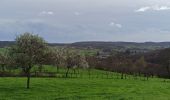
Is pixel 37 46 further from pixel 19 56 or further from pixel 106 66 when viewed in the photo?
pixel 106 66

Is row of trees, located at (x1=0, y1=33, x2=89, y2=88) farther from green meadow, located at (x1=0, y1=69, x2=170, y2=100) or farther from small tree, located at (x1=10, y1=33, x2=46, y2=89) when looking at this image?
green meadow, located at (x1=0, y1=69, x2=170, y2=100)

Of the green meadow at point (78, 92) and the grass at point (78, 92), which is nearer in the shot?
the green meadow at point (78, 92)

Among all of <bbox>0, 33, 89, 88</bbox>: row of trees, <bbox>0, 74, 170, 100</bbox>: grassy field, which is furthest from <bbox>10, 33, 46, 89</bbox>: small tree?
<bbox>0, 74, 170, 100</bbox>: grassy field

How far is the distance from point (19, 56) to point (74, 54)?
88.9m

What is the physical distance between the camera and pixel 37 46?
57.4 m

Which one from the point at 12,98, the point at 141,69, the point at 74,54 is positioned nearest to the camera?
the point at 12,98

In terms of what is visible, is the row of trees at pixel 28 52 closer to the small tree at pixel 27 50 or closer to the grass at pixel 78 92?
the small tree at pixel 27 50

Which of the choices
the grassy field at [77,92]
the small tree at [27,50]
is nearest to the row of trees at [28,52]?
the small tree at [27,50]

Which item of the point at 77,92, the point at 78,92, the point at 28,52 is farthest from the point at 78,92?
the point at 28,52

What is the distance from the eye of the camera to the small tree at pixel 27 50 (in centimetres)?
5631

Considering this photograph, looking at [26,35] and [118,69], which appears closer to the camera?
[26,35]

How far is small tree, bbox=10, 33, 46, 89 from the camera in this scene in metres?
56.3

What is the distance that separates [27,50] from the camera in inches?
2229

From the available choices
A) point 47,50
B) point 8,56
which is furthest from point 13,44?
point 47,50
